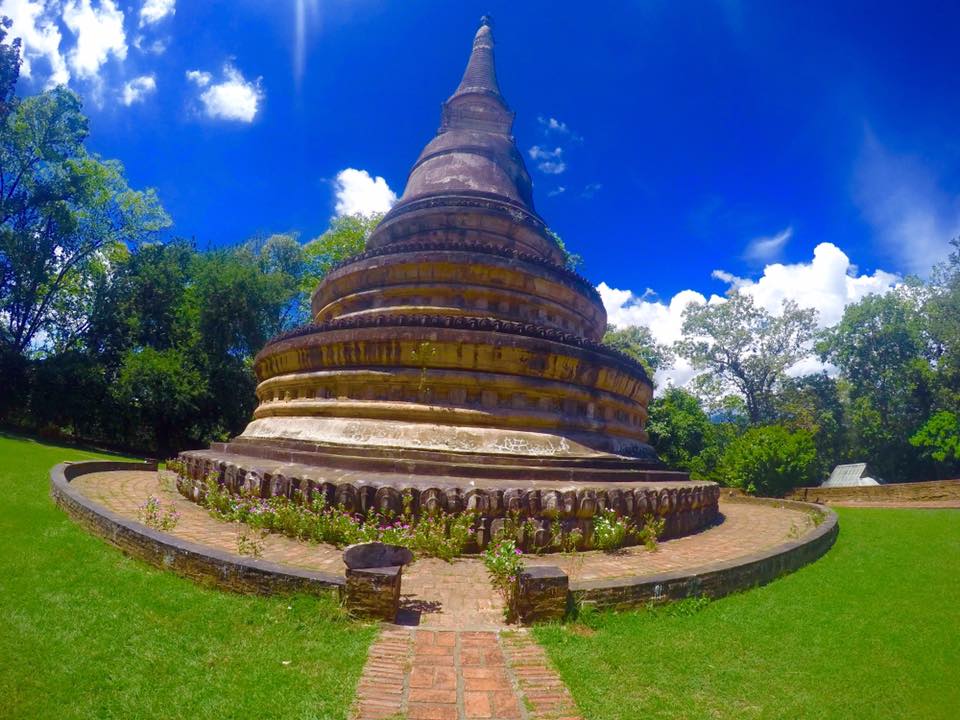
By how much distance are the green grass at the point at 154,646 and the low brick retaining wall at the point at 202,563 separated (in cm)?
12

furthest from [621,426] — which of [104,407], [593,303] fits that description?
[104,407]

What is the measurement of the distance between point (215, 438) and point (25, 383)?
9.10 metres

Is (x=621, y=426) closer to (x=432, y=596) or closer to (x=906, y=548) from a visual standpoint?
(x=906, y=548)

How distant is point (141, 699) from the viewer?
3441mm

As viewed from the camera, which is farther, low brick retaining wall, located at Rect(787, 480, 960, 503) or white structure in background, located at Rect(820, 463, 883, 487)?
white structure in background, located at Rect(820, 463, 883, 487)

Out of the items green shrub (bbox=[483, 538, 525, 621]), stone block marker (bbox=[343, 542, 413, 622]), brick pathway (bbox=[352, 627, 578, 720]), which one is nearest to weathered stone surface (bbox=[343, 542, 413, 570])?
stone block marker (bbox=[343, 542, 413, 622])

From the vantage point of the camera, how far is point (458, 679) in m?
4.00

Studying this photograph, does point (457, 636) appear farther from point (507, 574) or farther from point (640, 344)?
point (640, 344)

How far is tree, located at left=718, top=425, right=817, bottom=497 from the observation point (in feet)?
74.8

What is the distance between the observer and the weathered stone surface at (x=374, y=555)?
5.06 metres

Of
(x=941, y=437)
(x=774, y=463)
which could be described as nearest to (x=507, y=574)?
(x=774, y=463)

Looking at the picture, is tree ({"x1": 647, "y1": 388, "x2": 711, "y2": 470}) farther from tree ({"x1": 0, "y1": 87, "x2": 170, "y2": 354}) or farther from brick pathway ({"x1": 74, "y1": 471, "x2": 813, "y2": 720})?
tree ({"x1": 0, "y1": 87, "x2": 170, "y2": 354})

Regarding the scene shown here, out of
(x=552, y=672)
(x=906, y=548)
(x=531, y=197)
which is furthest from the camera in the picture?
(x=531, y=197)

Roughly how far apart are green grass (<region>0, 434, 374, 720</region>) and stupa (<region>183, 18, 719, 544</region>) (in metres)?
2.59
